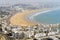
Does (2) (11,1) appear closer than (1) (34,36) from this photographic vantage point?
No

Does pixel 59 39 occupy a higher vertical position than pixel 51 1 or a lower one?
lower

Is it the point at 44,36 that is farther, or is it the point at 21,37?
the point at 44,36

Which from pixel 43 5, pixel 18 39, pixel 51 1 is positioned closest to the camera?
pixel 18 39

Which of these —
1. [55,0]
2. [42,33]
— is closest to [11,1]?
[55,0]

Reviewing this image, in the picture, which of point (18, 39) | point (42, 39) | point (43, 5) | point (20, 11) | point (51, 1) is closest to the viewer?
point (18, 39)

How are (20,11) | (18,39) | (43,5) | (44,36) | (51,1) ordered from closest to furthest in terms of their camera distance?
(18,39), (44,36), (20,11), (43,5), (51,1)

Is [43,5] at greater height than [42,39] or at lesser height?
greater

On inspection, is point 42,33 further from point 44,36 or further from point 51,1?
point 51,1

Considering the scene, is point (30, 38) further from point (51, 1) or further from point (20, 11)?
point (51, 1)

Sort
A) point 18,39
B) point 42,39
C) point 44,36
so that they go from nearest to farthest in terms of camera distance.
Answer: point 18,39
point 42,39
point 44,36

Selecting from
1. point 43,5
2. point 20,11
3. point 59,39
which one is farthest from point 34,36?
point 43,5
